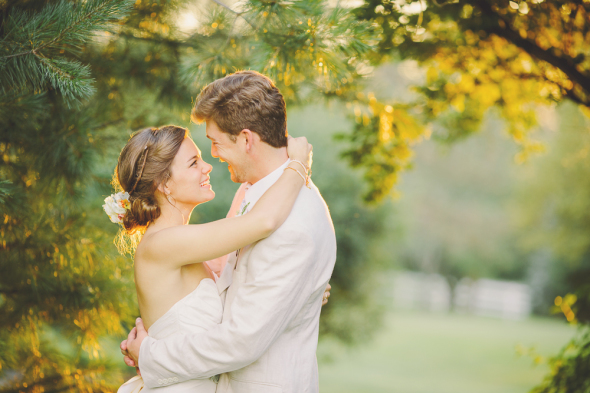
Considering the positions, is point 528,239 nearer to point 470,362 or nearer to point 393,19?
point 470,362

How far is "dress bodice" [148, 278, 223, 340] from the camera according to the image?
179cm

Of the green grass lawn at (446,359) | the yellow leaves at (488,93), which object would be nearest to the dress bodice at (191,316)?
the yellow leaves at (488,93)

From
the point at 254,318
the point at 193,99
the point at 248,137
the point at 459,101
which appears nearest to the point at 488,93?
the point at 459,101

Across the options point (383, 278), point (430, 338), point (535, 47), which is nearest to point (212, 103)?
point (535, 47)

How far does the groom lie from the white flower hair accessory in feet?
1.38

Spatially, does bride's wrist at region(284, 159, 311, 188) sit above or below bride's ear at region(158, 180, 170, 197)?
above

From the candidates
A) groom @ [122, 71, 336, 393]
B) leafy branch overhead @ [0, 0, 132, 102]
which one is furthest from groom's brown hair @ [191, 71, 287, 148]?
leafy branch overhead @ [0, 0, 132, 102]

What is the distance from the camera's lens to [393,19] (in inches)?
98.6

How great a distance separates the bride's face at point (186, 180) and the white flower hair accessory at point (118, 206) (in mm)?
183

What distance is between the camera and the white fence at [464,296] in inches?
802

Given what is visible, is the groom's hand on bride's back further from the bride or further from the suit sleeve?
the suit sleeve

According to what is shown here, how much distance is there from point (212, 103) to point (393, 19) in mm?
1214

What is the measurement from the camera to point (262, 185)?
1838mm

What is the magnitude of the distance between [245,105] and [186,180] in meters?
0.41
